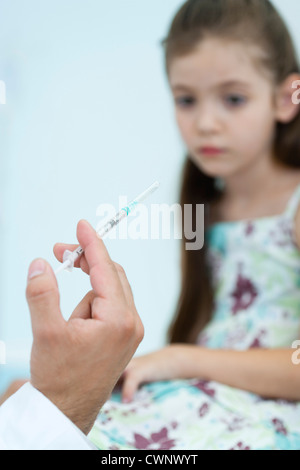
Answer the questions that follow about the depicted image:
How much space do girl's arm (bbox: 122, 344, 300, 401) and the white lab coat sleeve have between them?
0.32m

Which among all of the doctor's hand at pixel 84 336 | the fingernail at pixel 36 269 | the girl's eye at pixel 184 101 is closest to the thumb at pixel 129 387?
the doctor's hand at pixel 84 336

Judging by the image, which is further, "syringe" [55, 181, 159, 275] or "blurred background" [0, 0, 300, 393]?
"blurred background" [0, 0, 300, 393]

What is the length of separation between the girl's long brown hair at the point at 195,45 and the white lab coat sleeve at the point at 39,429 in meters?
0.64

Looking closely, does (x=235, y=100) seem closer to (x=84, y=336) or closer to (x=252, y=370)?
(x=252, y=370)

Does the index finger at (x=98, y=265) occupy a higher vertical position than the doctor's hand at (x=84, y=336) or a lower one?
higher

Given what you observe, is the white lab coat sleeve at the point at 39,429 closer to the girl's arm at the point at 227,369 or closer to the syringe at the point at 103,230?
the syringe at the point at 103,230

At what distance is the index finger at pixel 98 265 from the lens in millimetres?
521

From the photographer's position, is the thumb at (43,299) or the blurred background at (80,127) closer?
the thumb at (43,299)

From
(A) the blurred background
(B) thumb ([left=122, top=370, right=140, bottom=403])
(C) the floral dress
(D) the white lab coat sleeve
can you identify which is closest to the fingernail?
(D) the white lab coat sleeve

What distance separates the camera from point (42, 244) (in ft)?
4.27

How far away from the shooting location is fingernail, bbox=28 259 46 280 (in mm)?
500

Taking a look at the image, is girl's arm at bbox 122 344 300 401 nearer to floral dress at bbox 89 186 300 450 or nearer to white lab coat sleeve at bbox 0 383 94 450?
floral dress at bbox 89 186 300 450

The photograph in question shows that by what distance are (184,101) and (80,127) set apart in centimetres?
43

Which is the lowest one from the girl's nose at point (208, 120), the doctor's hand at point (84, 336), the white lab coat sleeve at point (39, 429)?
the white lab coat sleeve at point (39, 429)
